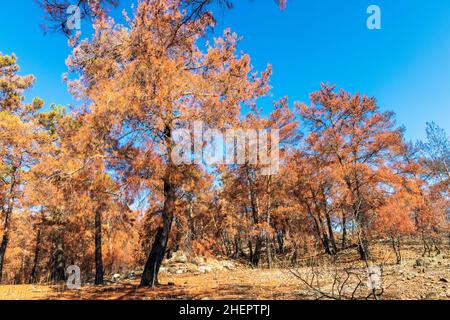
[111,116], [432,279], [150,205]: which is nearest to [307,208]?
[432,279]

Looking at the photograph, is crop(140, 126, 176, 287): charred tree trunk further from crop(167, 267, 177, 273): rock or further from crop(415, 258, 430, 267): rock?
crop(415, 258, 430, 267): rock

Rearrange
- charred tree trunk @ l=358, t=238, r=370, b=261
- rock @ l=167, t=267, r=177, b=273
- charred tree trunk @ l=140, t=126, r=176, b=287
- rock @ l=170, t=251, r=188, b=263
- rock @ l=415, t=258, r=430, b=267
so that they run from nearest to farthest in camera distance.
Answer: charred tree trunk @ l=358, t=238, r=370, b=261, charred tree trunk @ l=140, t=126, r=176, b=287, rock @ l=415, t=258, r=430, b=267, rock @ l=167, t=267, r=177, b=273, rock @ l=170, t=251, r=188, b=263

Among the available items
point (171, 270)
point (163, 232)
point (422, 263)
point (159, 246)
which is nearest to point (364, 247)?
point (163, 232)

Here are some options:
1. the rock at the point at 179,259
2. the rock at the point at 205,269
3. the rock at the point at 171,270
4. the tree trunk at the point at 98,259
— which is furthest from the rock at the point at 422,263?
the tree trunk at the point at 98,259

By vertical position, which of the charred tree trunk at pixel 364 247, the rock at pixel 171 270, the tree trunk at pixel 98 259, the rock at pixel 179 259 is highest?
the charred tree trunk at pixel 364 247

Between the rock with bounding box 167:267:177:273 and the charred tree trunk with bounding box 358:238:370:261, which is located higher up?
the charred tree trunk with bounding box 358:238:370:261

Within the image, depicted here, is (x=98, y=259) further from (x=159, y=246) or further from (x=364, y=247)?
(x=364, y=247)

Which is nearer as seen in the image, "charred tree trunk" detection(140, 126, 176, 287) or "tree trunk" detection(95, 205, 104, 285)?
"charred tree trunk" detection(140, 126, 176, 287)

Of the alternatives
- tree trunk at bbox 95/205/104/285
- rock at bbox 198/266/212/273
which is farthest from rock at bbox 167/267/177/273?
tree trunk at bbox 95/205/104/285

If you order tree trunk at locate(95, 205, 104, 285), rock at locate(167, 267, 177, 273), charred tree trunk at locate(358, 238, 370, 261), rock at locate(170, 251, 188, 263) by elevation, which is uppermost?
charred tree trunk at locate(358, 238, 370, 261)

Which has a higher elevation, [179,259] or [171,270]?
[179,259]

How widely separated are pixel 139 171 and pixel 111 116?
1638mm

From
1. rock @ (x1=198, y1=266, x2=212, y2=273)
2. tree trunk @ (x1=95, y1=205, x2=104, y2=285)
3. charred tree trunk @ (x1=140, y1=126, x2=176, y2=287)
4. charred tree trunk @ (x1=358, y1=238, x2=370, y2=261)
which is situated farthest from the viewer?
rock @ (x1=198, y1=266, x2=212, y2=273)

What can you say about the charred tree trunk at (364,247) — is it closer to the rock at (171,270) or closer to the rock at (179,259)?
the rock at (171,270)
